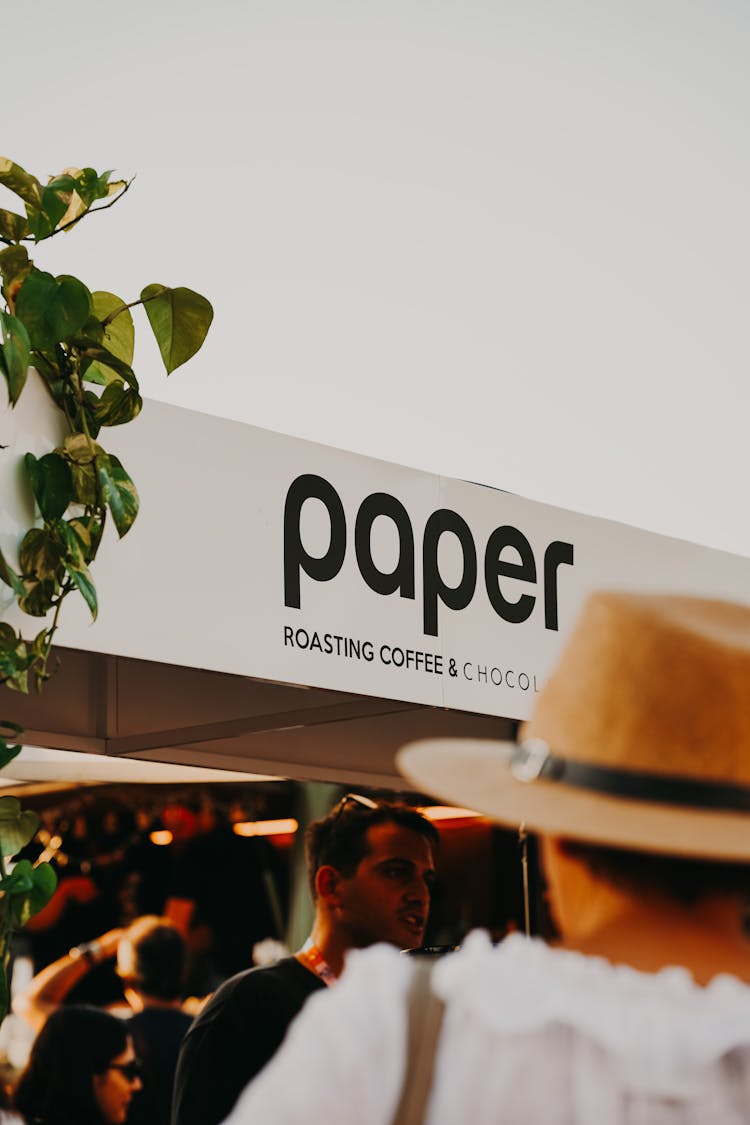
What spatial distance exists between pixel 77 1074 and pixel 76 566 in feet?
7.93

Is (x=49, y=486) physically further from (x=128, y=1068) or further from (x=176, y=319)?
(x=128, y=1068)

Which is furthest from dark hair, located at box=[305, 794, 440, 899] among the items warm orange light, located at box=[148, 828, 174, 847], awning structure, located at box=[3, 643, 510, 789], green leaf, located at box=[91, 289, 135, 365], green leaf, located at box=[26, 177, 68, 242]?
warm orange light, located at box=[148, 828, 174, 847]

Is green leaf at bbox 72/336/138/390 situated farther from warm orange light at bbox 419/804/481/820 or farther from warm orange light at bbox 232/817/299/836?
warm orange light at bbox 232/817/299/836

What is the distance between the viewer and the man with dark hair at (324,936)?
311cm

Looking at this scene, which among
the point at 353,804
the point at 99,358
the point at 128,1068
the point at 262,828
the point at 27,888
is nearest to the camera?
the point at 27,888

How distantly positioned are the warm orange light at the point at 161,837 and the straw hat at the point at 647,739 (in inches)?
265

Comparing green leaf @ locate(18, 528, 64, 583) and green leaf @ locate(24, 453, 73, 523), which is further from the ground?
green leaf @ locate(24, 453, 73, 523)

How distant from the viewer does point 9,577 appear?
8.09ft

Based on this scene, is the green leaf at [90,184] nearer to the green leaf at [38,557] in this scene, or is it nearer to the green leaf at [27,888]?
the green leaf at [38,557]

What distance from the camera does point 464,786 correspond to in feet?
4.22

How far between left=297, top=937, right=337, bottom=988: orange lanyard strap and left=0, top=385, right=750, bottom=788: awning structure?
0.54m

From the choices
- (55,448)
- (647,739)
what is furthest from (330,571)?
(647,739)

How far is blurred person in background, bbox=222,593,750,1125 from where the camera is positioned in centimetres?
109

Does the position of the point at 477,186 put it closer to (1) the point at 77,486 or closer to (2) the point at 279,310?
(2) the point at 279,310
